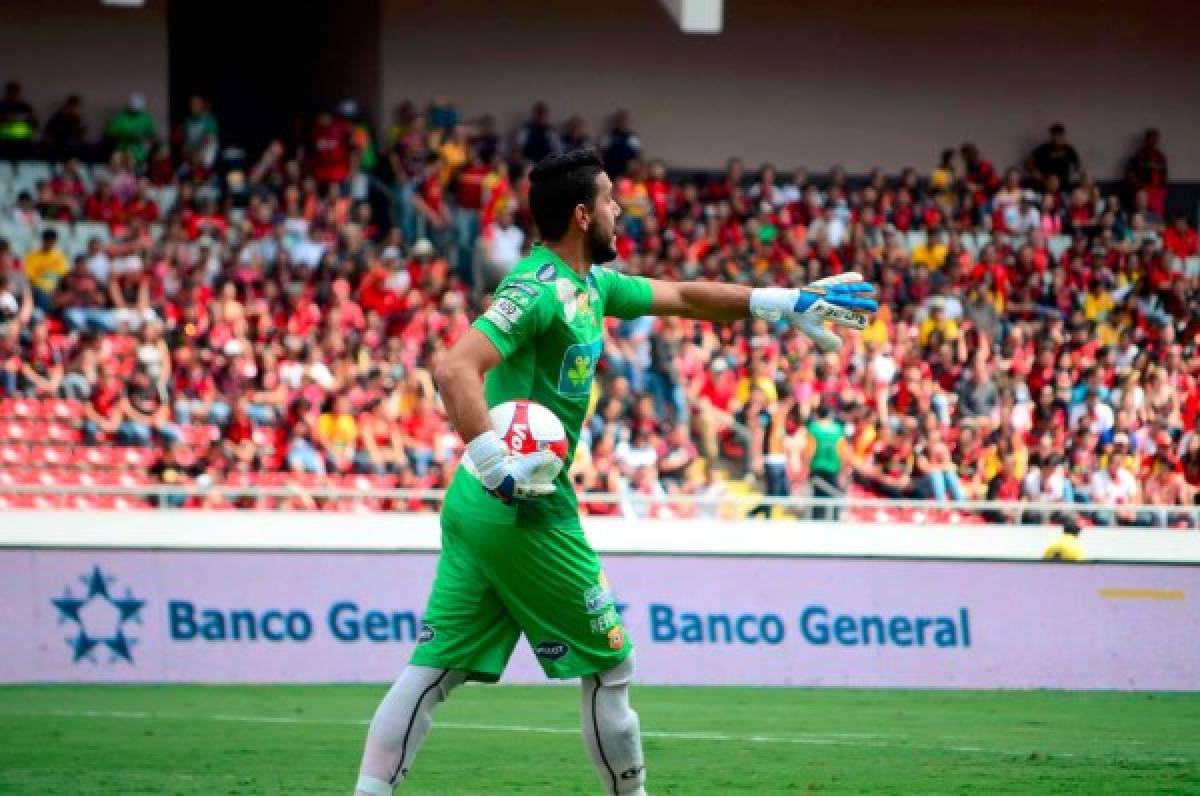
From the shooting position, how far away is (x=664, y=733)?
12609 mm

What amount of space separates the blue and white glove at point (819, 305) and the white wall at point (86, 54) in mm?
19969

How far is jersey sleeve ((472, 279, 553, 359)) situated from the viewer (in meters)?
6.80

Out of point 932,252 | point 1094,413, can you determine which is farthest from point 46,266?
point 1094,413

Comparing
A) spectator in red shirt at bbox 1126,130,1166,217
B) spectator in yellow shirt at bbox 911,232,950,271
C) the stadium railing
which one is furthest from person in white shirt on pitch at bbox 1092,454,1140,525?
spectator in red shirt at bbox 1126,130,1166,217

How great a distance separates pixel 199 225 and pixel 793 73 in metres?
10.2

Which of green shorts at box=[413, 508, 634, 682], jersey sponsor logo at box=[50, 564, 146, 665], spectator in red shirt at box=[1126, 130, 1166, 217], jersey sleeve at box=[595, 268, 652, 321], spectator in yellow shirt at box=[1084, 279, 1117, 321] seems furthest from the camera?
spectator in red shirt at box=[1126, 130, 1166, 217]

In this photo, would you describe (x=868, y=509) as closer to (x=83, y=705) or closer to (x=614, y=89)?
(x=83, y=705)

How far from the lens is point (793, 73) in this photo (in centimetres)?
3023

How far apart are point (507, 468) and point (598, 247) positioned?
3.01 ft

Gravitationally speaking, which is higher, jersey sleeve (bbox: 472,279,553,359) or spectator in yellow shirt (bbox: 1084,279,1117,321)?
jersey sleeve (bbox: 472,279,553,359)

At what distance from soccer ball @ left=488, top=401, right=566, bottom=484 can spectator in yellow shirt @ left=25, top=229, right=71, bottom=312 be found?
51.9ft

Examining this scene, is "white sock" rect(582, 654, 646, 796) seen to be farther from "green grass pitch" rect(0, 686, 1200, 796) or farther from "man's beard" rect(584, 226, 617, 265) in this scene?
"green grass pitch" rect(0, 686, 1200, 796)

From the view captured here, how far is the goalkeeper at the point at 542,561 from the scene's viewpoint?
698cm

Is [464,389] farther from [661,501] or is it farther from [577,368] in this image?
[661,501]
